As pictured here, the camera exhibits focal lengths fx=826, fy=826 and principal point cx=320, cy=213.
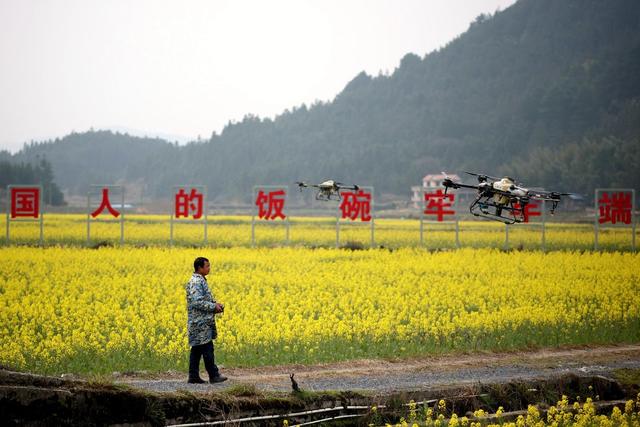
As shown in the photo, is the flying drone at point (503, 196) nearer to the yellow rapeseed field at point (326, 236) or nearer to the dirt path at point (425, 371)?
the dirt path at point (425, 371)

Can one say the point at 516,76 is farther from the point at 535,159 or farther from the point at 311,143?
the point at 535,159

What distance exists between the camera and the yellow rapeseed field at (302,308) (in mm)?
16359

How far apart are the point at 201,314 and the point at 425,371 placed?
4.96 meters

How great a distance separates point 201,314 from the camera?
13125 millimetres

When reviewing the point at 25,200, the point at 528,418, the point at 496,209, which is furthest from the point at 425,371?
the point at 25,200

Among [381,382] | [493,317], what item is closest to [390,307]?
[493,317]

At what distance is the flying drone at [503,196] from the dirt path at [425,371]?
276 inches

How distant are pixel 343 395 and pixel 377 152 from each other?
13151 cm

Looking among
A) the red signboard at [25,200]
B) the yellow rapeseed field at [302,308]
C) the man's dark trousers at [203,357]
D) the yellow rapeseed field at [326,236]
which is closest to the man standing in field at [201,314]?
the man's dark trousers at [203,357]

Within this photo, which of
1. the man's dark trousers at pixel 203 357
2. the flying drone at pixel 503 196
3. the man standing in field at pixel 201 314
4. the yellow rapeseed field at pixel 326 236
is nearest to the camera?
the flying drone at pixel 503 196

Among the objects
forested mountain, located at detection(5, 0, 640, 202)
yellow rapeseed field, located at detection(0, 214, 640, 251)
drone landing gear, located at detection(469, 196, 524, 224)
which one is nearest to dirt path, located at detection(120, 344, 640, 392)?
drone landing gear, located at detection(469, 196, 524, 224)

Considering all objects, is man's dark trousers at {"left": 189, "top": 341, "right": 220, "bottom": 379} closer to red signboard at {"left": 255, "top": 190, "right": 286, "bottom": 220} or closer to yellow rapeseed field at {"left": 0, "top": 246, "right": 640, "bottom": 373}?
yellow rapeseed field at {"left": 0, "top": 246, "right": 640, "bottom": 373}

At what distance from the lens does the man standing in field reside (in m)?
13.0

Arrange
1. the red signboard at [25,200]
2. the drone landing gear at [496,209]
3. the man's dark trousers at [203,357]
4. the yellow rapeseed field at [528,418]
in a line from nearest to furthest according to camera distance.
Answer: the drone landing gear at [496,209], the yellow rapeseed field at [528,418], the man's dark trousers at [203,357], the red signboard at [25,200]
